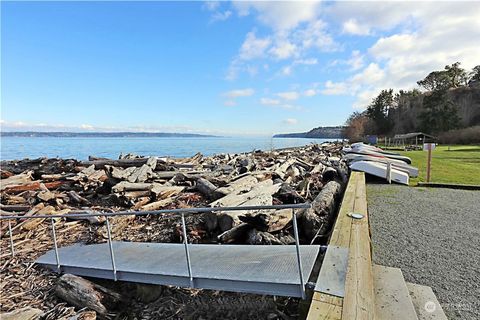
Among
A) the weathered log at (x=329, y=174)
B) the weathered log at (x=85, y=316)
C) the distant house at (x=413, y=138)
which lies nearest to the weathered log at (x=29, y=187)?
the weathered log at (x=85, y=316)

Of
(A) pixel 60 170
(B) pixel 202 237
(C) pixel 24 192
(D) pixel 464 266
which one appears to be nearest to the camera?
(D) pixel 464 266

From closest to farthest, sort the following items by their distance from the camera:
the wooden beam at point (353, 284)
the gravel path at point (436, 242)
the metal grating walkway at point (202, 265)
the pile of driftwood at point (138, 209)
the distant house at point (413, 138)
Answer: the wooden beam at point (353, 284), the metal grating walkway at point (202, 265), the gravel path at point (436, 242), the pile of driftwood at point (138, 209), the distant house at point (413, 138)

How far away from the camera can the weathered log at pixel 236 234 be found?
4.20 meters

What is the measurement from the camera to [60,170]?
998 centimetres

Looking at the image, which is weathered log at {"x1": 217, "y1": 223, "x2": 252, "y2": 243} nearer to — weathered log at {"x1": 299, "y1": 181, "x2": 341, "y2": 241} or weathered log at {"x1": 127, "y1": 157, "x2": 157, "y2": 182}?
weathered log at {"x1": 299, "y1": 181, "x2": 341, "y2": 241}

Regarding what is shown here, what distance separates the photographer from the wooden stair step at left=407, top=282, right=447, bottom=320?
2.82m

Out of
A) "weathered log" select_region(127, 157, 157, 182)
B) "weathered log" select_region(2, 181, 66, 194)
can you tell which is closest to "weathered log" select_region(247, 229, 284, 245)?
"weathered log" select_region(127, 157, 157, 182)

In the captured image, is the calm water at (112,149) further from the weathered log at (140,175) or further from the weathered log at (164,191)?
the weathered log at (164,191)

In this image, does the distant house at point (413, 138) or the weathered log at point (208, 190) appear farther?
the distant house at point (413, 138)

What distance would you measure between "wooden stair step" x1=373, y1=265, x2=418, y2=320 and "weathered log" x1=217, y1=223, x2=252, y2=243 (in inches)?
73.1

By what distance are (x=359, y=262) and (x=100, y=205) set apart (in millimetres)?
5584

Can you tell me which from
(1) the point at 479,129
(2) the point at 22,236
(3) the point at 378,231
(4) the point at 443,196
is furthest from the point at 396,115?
(2) the point at 22,236

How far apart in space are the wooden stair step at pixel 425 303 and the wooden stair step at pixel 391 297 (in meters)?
0.16

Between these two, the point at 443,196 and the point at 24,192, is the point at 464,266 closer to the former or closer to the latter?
the point at 443,196
